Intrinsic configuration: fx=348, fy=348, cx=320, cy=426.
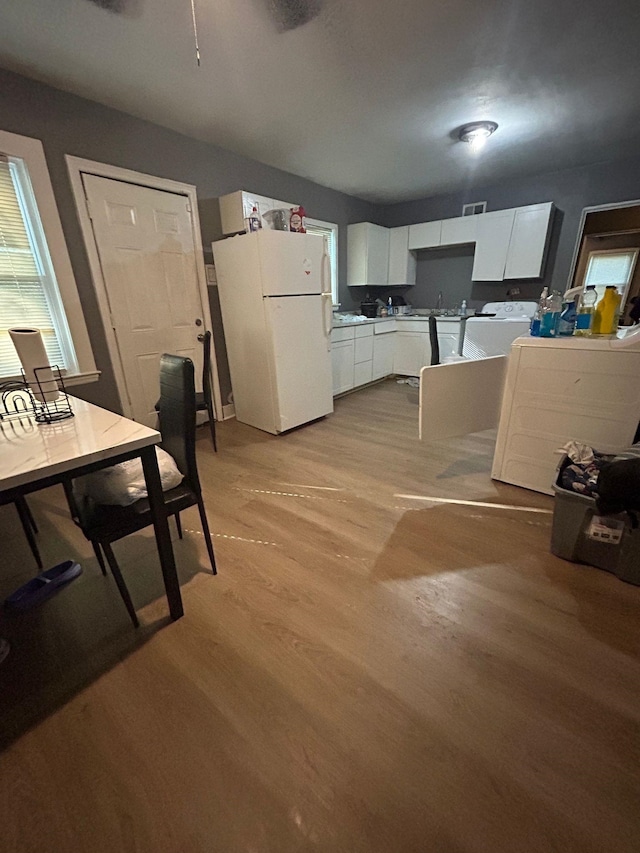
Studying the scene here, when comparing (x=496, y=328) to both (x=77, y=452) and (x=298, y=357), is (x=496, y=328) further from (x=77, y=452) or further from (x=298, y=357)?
(x=77, y=452)

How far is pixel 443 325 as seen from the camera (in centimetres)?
434

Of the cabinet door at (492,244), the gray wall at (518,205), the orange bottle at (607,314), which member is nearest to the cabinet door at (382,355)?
the gray wall at (518,205)

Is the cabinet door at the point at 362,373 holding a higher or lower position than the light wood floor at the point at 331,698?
higher

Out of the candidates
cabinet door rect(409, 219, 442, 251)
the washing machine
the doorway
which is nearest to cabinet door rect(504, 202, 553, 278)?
the washing machine

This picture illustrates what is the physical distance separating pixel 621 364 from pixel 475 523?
1051mm

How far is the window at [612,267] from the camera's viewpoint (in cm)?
388

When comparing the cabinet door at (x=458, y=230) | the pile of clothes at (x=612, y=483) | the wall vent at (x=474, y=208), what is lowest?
the pile of clothes at (x=612, y=483)

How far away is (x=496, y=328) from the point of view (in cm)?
396

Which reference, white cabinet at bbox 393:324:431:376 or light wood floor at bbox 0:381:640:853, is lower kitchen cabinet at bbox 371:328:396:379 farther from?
light wood floor at bbox 0:381:640:853

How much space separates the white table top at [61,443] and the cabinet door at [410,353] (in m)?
4.11

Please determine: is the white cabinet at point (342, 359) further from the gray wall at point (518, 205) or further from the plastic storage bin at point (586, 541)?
the plastic storage bin at point (586, 541)

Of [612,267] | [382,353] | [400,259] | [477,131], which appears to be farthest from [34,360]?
[612,267]

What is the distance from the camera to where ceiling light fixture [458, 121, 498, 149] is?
2654 millimetres

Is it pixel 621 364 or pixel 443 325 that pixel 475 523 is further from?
pixel 443 325
